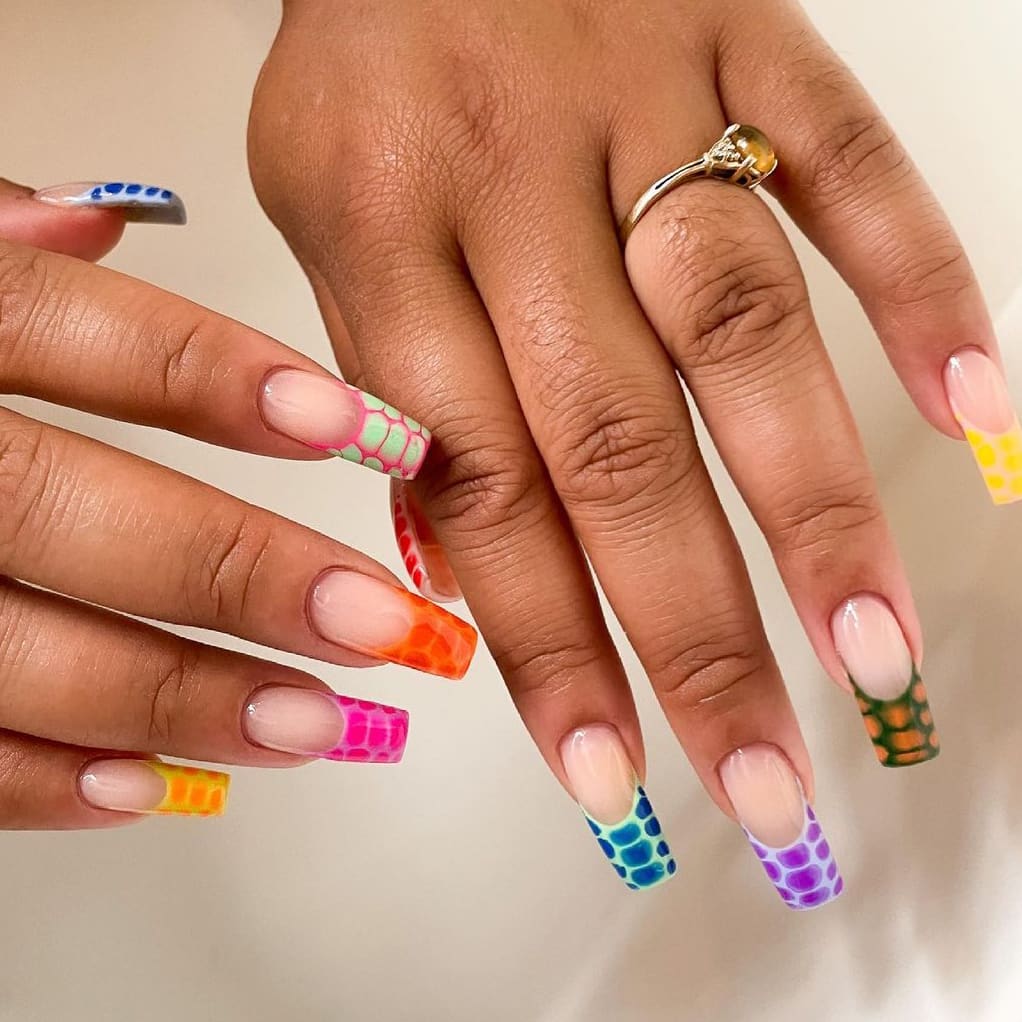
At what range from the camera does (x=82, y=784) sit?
0.58 meters

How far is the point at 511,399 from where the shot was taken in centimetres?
59

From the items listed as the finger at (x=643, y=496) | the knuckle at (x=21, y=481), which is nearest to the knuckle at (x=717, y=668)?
the finger at (x=643, y=496)

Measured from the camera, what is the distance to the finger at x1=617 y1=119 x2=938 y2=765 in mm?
550

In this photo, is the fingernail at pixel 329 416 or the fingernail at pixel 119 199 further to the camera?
the fingernail at pixel 119 199

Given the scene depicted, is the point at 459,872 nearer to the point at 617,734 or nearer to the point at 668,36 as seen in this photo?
the point at 617,734

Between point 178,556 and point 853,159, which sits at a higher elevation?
point 853,159

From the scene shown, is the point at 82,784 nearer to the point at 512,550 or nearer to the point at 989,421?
the point at 512,550

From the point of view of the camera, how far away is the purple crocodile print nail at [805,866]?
1.89 feet

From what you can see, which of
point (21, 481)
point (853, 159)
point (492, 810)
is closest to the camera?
point (21, 481)

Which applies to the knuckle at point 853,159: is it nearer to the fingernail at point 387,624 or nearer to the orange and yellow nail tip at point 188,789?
the fingernail at point 387,624

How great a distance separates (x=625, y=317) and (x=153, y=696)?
31 cm

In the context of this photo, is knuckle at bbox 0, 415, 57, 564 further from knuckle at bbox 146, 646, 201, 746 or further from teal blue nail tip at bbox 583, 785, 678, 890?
teal blue nail tip at bbox 583, 785, 678, 890

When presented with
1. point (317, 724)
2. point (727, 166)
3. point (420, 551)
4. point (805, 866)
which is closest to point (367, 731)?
point (317, 724)

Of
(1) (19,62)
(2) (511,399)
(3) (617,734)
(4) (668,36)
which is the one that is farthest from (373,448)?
(1) (19,62)
